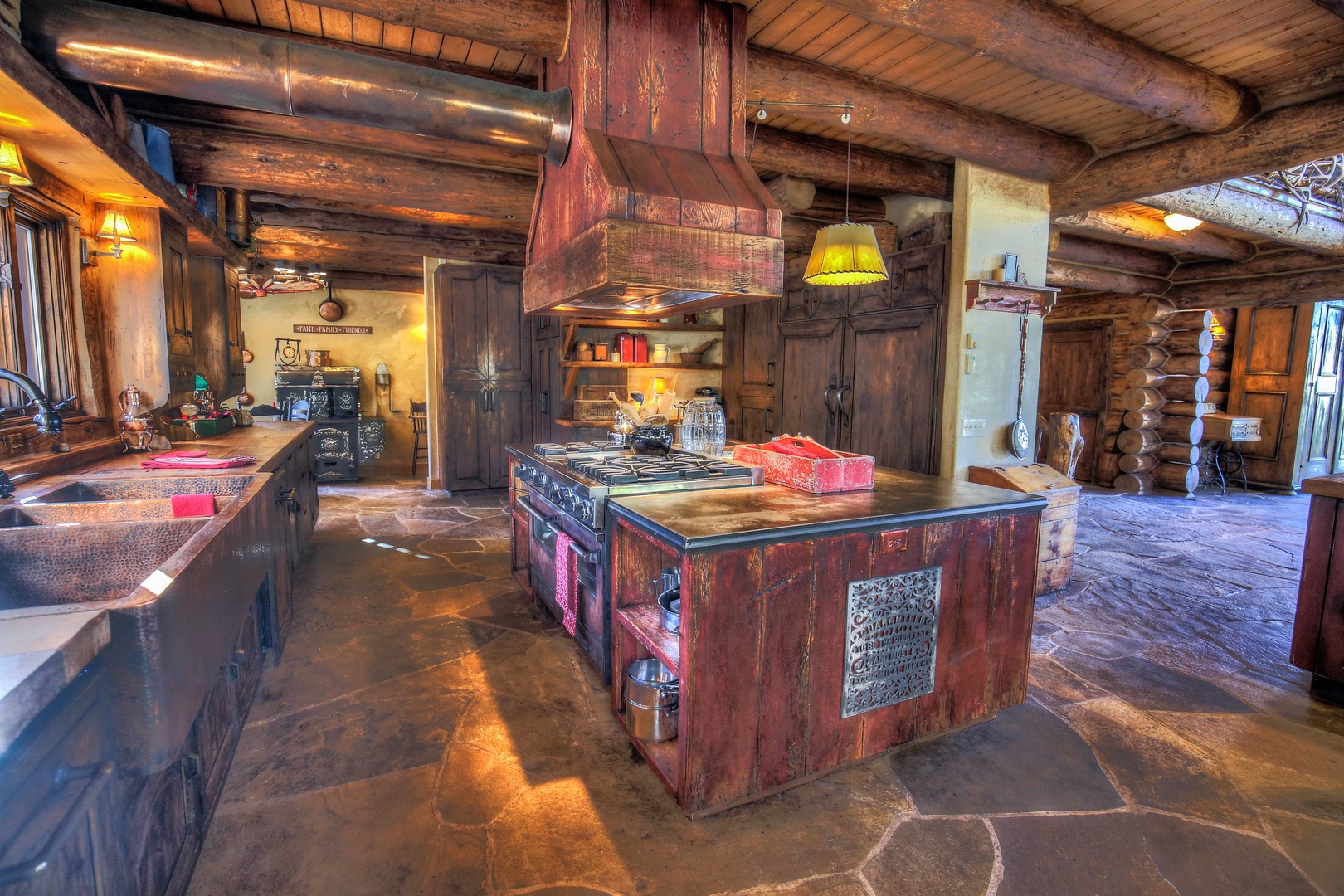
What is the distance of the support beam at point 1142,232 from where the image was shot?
20.4 feet

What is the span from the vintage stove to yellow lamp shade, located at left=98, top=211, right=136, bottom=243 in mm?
2517

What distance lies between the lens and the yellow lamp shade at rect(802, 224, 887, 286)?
3771 millimetres

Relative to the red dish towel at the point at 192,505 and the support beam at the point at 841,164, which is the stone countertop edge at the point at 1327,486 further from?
the red dish towel at the point at 192,505

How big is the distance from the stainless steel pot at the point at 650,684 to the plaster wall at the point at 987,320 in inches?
129

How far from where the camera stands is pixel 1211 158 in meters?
4.27

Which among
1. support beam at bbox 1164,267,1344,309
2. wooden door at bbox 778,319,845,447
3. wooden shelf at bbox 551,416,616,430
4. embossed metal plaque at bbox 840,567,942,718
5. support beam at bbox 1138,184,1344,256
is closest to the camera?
embossed metal plaque at bbox 840,567,942,718

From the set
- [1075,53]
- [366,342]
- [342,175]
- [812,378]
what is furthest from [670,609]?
[366,342]

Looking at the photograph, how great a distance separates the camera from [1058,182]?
5.12 m

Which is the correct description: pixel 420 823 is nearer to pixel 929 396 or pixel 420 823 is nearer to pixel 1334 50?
pixel 929 396

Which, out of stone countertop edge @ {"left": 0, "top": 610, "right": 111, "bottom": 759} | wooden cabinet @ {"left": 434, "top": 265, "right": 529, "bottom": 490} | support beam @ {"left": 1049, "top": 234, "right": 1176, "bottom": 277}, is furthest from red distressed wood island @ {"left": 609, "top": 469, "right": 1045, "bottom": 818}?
wooden cabinet @ {"left": 434, "top": 265, "right": 529, "bottom": 490}

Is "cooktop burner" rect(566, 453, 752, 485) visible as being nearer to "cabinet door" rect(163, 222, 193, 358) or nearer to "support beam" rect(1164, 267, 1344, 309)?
"cabinet door" rect(163, 222, 193, 358)

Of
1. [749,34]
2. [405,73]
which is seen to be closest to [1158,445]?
[749,34]

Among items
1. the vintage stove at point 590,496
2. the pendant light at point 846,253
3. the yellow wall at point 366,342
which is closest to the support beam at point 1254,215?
the pendant light at point 846,253

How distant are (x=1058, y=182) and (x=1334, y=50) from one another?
5.62ft
